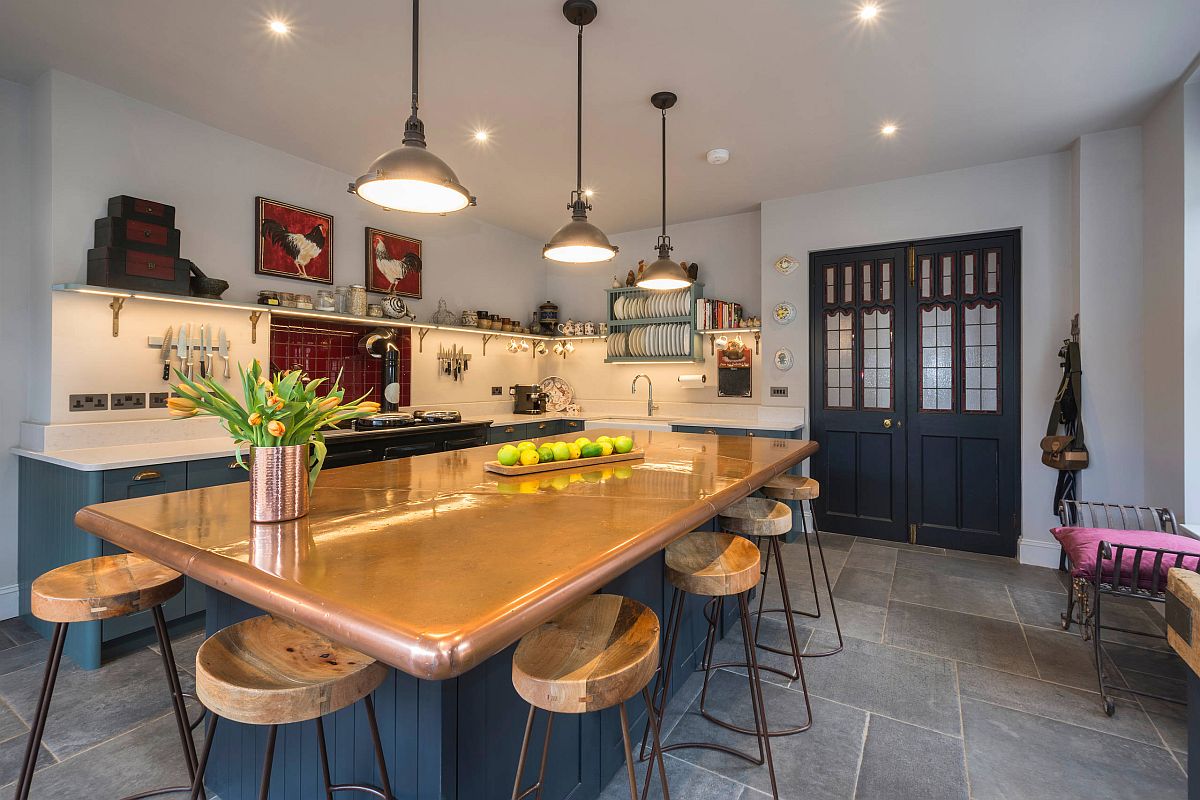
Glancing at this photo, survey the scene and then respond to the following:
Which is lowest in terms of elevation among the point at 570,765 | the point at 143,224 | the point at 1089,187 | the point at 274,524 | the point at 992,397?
the point at 570,765

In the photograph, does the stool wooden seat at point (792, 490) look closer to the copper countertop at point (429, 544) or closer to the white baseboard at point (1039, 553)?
the copper countertop at point (429, 544)

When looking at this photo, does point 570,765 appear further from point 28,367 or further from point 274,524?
point 28,367

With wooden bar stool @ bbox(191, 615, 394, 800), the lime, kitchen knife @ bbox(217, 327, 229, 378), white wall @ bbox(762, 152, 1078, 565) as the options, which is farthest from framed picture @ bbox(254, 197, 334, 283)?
white wall @ bbox(762, 152, 1078, 565)

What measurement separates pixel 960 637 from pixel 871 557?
1.31 m

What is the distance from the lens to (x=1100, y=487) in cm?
371

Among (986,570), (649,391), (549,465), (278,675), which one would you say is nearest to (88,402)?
(549,465)

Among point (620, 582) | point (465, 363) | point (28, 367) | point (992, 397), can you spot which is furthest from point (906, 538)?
point (28, 367)

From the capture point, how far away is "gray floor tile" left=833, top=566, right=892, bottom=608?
3385 millimetres

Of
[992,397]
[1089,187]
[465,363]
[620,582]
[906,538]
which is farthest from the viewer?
[465,363]

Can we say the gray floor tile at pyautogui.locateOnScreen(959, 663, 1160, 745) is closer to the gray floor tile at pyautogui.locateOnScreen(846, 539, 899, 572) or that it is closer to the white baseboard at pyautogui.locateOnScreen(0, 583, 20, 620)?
the gray floor tile at pyautogui.locateOnScreen(846, 539, 899, 572)

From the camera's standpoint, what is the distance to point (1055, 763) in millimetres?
1935

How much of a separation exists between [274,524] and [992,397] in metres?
4.70

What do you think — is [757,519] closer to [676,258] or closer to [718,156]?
[718,156]

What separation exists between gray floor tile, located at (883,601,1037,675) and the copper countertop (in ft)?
5.05
